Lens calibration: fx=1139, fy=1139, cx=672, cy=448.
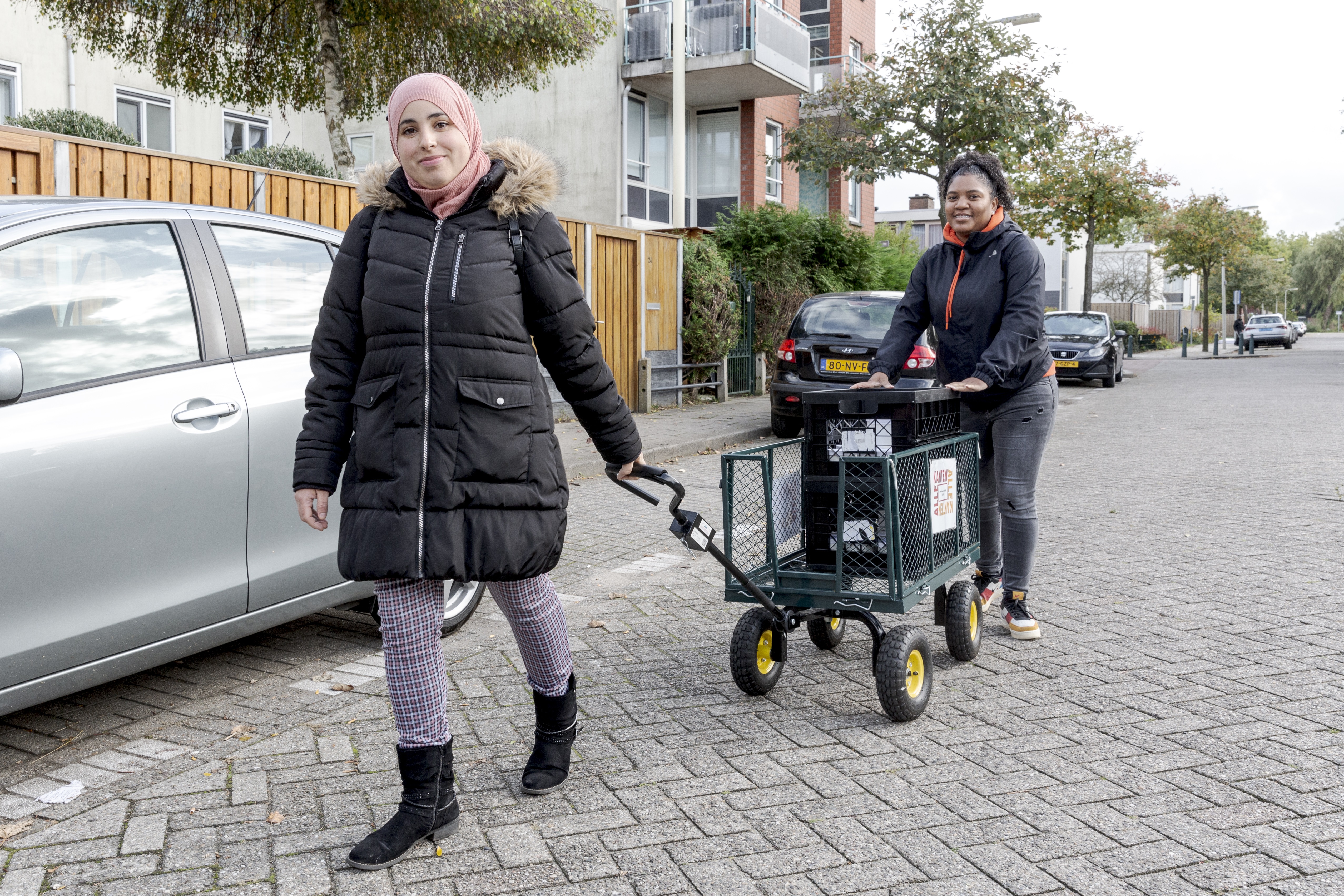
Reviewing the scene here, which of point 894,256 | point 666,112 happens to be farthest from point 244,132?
point 894,256

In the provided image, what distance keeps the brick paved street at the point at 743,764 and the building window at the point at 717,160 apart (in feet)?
73.8

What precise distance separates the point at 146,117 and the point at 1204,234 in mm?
40968

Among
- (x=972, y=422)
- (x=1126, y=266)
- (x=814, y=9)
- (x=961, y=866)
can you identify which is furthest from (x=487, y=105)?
(x=1126, y=266)

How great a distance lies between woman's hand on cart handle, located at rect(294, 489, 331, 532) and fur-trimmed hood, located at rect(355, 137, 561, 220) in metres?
0.74

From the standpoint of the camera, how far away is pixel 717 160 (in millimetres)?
27391

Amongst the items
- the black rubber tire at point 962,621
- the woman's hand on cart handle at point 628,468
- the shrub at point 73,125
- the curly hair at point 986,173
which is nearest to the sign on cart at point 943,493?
the black rubber tire at point 962,621

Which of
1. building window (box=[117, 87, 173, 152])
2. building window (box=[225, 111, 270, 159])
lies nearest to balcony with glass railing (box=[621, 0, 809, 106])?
building window (box=[225, 111, 270, 159])

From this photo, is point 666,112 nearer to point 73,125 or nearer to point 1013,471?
point 73,125

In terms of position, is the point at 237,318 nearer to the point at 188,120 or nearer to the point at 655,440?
the point at 655,440

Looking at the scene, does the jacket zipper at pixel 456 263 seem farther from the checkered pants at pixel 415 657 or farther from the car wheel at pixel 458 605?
the car wheel at pixel 458 605

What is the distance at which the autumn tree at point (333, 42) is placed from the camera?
13.6m

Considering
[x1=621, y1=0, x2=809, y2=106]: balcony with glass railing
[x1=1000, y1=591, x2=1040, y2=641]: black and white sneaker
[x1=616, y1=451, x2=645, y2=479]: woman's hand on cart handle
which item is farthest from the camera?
[x1=621, y1=0, x2=809, y2=106]: balcony with glass railing

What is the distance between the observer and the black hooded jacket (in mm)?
4465

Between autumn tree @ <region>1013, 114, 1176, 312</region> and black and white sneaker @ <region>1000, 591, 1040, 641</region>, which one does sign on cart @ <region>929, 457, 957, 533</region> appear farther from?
autumn tree @ <region>1013, 114, 1176, 312</region>
